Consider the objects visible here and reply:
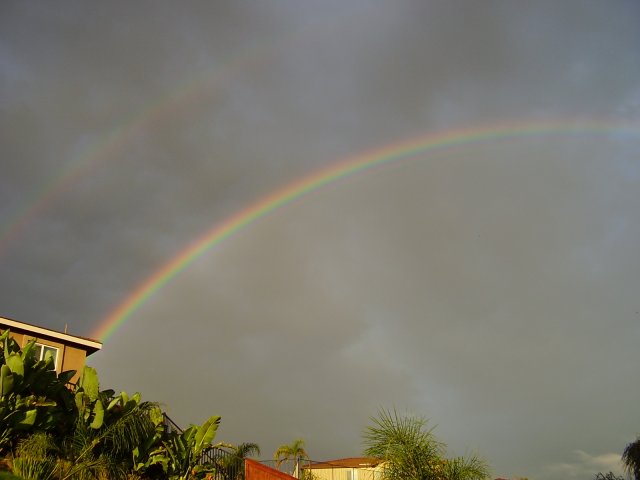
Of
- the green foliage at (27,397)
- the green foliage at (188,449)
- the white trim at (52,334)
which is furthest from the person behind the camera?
the white trim at (52,334)

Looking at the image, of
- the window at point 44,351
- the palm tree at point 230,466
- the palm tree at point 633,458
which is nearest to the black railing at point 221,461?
the palm tree at point 230,466

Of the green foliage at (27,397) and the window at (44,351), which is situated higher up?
the window at (44,351)

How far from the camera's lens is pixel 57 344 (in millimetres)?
31125

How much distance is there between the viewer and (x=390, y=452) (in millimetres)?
18453

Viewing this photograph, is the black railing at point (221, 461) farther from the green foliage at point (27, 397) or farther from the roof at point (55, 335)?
the roof at point (55, 335)

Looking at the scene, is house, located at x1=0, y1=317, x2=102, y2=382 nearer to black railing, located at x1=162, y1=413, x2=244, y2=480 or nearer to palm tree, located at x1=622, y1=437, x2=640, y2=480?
black railing, located at x1=162, y1=413, x2=244, y2=480

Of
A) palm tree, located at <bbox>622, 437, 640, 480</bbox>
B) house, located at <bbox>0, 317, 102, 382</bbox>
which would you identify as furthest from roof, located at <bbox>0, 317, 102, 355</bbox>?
palm tree, located at <bbox>622, 437, 640, 480</bbox>

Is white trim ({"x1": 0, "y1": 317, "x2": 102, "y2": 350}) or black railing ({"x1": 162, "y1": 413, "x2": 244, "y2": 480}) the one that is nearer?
black railing ({"x1": 162, "y1": 413, "x2": 244, "y2": 480})

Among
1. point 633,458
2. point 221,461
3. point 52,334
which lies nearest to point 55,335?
point 52,334

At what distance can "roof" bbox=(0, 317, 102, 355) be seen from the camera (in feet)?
93.9

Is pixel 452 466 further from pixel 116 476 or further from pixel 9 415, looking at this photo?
pixel 9 415

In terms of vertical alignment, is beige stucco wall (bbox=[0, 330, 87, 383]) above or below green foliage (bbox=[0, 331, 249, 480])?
above

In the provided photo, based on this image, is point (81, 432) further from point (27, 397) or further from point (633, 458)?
point (633, 458)

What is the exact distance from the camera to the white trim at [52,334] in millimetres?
28603
